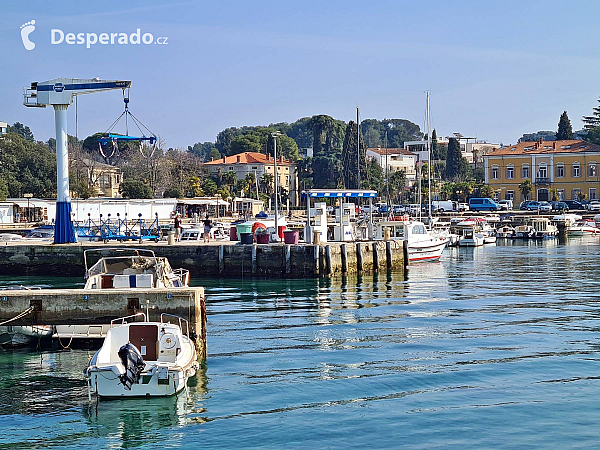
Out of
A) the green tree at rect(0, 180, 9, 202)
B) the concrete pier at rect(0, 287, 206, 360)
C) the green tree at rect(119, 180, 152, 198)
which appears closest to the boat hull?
the concrete pier at rect(0, 287, 206, 360)

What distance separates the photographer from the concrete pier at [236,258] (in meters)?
43.2

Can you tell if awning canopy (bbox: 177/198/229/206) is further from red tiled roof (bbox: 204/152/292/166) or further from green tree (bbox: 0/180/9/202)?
red tiled roof (bbox: 204/152/292/166)

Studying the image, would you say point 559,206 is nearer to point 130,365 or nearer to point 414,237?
point 414,237

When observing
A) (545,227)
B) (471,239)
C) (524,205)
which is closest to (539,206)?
(524,205)

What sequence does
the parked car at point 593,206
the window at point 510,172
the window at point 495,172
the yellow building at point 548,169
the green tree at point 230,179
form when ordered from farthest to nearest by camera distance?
the window at point 495,172
the window at point 510,172
the yellow building at point 548,169
the green tree at point 230,179
the parked car at point 593,206

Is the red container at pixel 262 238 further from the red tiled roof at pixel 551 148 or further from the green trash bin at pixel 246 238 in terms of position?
the red tiled roof at pixel 551 148

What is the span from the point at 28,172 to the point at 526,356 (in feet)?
277

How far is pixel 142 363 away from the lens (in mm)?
17547

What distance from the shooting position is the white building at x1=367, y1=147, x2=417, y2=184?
162 meters

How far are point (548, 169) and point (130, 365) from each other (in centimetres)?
10825

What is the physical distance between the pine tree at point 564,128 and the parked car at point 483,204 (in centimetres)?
2790

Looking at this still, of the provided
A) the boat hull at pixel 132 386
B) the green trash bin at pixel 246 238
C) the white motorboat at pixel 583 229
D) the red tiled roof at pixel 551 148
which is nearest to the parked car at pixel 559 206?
the red tiled roof at pixel 551 148

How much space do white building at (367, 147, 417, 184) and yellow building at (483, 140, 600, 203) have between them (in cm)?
4057

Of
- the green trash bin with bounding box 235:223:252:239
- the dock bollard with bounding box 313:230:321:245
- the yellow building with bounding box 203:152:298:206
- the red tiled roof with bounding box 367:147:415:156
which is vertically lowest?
the dock bollard with bounding box 313:230:321:245
